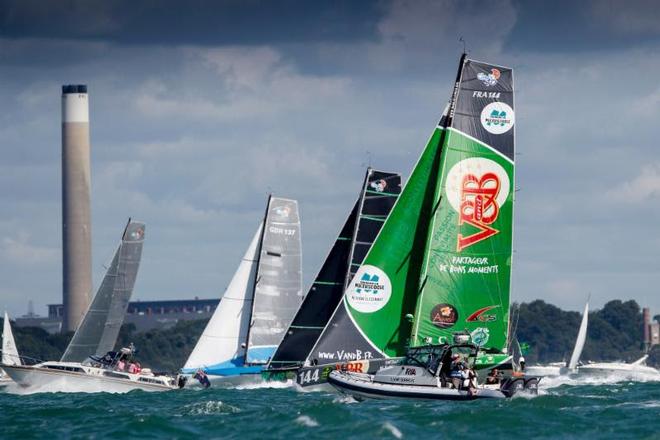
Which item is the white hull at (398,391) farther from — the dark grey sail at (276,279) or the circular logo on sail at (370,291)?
the dark grey sail at (276,279)

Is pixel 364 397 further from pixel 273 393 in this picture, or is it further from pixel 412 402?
pixel 273 393

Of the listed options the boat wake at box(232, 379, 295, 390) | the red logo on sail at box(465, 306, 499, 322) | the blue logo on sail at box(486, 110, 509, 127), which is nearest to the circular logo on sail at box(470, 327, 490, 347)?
the red logo on sail at box(465, 306, 499, 322)

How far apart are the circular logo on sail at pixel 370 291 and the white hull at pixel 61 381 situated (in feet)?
53.1

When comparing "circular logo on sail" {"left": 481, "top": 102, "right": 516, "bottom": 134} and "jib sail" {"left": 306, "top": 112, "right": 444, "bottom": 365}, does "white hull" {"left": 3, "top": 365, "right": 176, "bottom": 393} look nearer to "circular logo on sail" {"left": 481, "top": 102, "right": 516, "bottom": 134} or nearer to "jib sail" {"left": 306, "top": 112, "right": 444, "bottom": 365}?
"jib sail" {"left": 306, "top": 112, "right": 444, "bottom": 365}

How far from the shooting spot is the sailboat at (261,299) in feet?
264

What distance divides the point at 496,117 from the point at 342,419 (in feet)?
44.1

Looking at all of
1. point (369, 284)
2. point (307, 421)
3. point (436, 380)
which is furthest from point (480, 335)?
point (307, 421)

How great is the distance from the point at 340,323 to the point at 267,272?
24096mm

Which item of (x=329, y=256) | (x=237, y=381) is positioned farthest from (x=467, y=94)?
(x=237, y=381)

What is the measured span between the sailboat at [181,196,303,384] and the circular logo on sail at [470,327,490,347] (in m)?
26.1

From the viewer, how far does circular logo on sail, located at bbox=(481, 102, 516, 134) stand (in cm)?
5550

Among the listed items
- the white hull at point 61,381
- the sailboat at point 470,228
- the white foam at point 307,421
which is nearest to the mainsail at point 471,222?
the sailboat at point 470,228

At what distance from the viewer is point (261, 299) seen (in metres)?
81.0

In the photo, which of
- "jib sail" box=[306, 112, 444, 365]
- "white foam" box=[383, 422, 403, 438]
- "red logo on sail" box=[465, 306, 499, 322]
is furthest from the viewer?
"jib sail" box=[306, 112, 444, 365]
